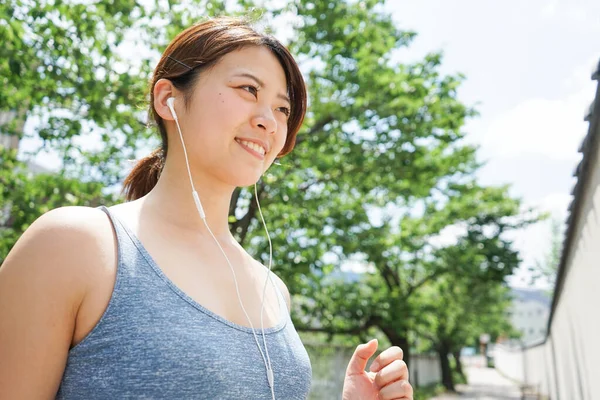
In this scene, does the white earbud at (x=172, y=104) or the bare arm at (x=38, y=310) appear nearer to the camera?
the bare arm at (x=38, y=310)

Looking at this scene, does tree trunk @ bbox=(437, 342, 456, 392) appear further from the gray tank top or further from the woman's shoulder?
the woman's shoulder

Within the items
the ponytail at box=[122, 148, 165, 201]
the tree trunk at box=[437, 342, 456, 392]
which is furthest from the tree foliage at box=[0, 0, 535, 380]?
the tree trunk at box=[437, 342, 456, 392]

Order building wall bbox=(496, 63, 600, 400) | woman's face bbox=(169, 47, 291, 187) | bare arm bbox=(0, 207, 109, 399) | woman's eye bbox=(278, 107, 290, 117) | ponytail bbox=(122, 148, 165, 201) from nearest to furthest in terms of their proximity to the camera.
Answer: bare arm bbox=(0, 207, 109, 399) < woman's face bbox=(169, 47, 291, 187) < woman's eye bbox=(278, 107, 290, 117) < ponytail bbox=(122, 148, 165, 201) < building wall bbox=(496, 63, 600, 400)

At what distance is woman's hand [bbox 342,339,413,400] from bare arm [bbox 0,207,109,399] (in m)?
0.68

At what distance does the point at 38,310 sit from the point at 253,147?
623 millimetres

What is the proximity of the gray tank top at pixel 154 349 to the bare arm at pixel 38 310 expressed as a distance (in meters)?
0.04

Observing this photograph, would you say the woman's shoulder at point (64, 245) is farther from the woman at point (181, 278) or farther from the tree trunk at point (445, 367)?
the tree trunk at point (445, 367)

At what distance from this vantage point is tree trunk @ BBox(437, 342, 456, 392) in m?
27.5

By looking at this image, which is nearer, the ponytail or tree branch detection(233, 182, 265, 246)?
the ponytail

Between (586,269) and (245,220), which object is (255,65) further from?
(245,220)

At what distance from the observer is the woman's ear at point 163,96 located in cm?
141

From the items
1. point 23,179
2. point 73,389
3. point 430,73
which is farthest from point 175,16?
point 73,389

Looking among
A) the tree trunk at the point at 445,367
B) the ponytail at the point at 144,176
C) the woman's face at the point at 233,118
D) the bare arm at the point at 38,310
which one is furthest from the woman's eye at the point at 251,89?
the tree trunk at the point at 445,367

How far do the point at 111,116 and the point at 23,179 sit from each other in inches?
67.6
